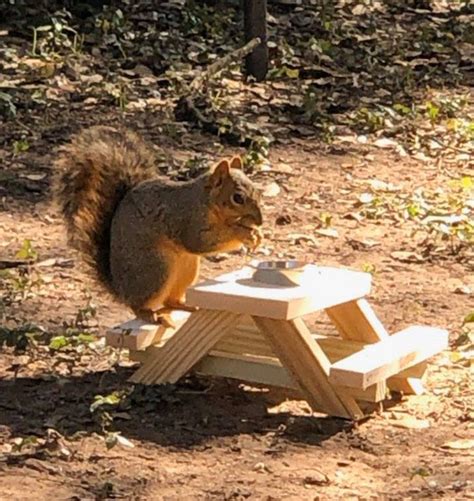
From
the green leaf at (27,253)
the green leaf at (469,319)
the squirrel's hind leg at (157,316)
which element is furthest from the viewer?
the green leaf at (27,253)

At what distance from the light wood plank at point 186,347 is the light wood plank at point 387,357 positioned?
35cm

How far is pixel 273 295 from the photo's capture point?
12.1 ft

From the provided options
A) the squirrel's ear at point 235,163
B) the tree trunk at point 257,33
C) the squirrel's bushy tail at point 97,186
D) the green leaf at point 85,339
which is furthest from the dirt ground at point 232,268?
the squirrel's ear at point 235,163

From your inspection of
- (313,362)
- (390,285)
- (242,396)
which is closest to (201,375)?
(242,396)

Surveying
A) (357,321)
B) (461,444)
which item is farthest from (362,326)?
(461,444)

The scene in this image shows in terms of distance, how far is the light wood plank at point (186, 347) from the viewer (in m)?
3.83

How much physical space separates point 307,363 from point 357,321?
35 centimetres

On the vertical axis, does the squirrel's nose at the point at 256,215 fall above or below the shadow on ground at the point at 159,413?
above

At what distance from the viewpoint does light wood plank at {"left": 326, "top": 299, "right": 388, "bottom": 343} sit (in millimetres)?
3988

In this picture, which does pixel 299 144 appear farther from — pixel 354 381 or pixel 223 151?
pixel 354 381

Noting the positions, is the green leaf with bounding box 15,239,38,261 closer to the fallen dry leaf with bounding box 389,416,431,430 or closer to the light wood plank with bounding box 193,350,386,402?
the light wood plank with bounding box 193,350,386,402

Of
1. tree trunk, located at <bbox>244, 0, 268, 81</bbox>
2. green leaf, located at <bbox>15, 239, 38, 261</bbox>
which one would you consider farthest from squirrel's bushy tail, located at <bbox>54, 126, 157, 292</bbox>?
tree trunk, located at <bbox>244, 0, 268, 81</bbox>

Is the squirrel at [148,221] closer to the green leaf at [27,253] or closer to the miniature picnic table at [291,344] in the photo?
the miniature picnic table at [291,344]

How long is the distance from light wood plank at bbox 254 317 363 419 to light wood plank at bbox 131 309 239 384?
5.0 inches
